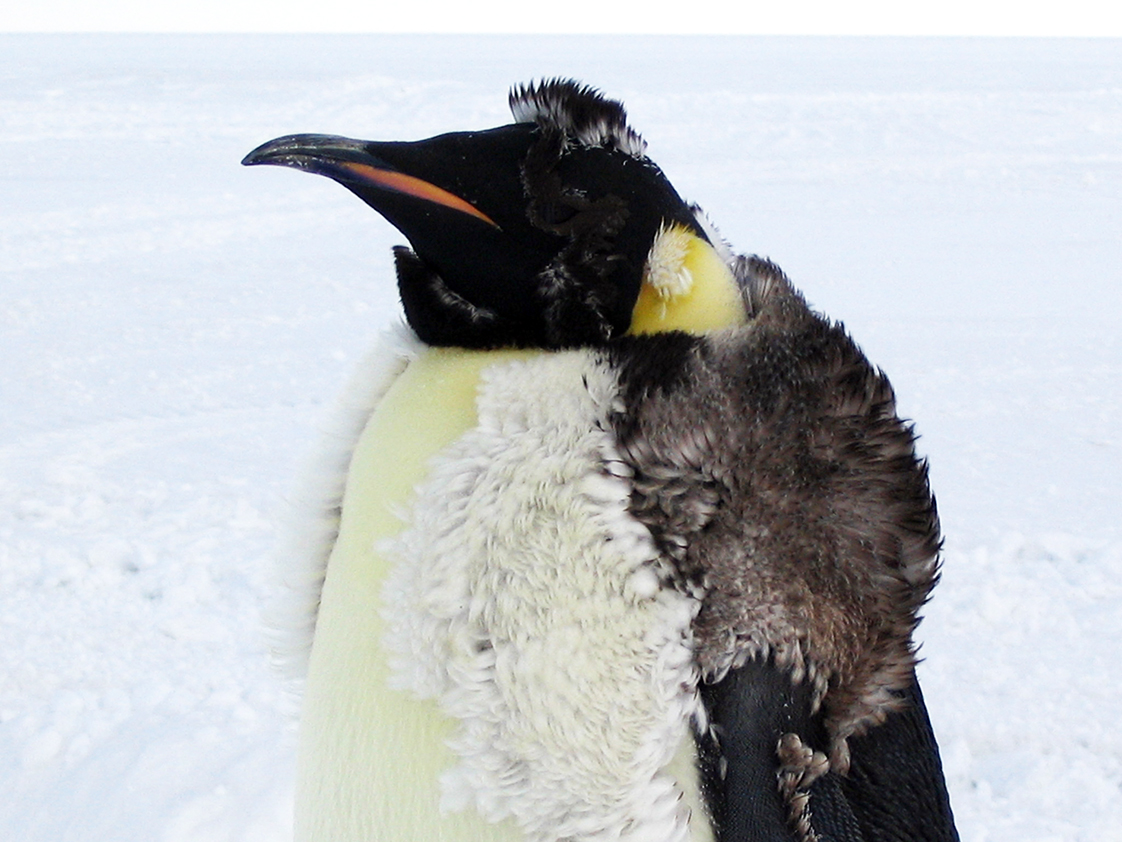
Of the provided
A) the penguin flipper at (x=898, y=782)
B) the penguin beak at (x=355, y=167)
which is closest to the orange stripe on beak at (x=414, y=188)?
the penguin beak at (x=355, y=167)

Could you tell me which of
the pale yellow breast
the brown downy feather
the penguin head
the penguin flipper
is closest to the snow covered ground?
the pale yellow breast

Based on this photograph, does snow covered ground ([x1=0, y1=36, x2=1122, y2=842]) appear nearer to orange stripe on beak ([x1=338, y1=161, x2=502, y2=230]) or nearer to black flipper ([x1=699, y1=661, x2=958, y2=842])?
orange stripe on beak ([x1=338, y1=161, x2=502, y2=230])

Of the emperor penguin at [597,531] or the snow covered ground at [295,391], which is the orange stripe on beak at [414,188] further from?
the snow covered ground at [295,391]

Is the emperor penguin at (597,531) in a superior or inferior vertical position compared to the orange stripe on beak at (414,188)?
inferior

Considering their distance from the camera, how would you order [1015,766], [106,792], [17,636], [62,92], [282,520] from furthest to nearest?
[62,92] → [17,636] → [1015,766] → [106,792] → [282,520]

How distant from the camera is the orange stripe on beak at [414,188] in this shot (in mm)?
806

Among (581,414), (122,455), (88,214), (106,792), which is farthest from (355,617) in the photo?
(88,214)

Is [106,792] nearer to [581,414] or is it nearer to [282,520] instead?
[282,520]

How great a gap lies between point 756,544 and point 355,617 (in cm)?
30

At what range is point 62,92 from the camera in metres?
9.48

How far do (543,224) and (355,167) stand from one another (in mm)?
138

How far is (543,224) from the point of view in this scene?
80cm

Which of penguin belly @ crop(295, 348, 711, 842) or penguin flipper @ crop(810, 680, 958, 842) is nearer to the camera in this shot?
penguin belly @ crop(295, 348, 711, 842)

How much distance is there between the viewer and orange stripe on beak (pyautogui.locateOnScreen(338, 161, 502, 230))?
81cm
